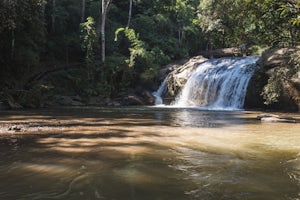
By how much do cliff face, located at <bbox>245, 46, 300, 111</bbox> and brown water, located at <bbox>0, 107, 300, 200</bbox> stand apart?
8059 mm

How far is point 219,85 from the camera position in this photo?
21.9 meters

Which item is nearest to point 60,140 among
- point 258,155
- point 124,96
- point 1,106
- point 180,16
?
point 258,155

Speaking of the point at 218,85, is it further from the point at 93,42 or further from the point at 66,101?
the point at 93,42

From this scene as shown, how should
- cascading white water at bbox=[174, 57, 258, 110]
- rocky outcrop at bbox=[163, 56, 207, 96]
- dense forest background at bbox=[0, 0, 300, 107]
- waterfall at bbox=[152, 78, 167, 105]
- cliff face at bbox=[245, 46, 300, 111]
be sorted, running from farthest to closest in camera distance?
waterfall at bbox=[152, 78, 167, 105] < rocky outcrop at bbox=[163, 56, 207, 96] < cascading white water at bbox=[174, 57, 258, 110] < dense forest background at bbox=[0, 0, 300, 107] < cliff face at bbox=[245, 46, 300, 111]

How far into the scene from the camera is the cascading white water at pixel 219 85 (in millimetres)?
20719

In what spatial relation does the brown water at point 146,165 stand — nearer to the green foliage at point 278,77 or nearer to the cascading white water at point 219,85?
the green foliage at point 278,77

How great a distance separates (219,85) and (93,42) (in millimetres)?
10273

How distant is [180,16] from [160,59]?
7884 millimetres

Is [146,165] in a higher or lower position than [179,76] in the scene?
lower

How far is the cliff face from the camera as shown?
1631cm

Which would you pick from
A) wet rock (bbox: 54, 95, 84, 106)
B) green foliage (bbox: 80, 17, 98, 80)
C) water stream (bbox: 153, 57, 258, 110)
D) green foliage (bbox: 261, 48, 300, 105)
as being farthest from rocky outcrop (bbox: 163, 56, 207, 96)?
green foliage (bbox: 261, 48, 300, 105)

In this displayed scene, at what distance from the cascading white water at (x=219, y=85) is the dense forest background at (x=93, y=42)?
5.43 feet

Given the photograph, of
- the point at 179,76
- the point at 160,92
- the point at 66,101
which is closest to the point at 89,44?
the point at 66,101

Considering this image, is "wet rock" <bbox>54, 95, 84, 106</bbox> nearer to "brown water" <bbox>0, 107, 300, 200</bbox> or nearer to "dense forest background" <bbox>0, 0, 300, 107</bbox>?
"dense forest background" <bbox>0, 0, 300, 107</bbox>
